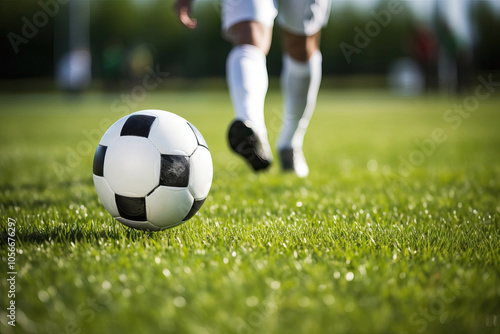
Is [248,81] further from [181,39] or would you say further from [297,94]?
[181,39]

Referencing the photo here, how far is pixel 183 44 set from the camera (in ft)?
145

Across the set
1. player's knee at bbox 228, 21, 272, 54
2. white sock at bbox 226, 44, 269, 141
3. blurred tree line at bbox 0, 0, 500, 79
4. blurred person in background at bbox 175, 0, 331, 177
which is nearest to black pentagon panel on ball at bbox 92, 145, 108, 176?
blurred person in background at bbox 175, 0, 331, 177

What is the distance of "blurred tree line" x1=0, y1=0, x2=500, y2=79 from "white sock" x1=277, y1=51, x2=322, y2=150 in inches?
1463

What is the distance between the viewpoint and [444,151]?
19.5 feet

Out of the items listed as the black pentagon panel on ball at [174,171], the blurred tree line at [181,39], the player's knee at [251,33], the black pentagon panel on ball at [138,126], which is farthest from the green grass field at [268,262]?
the blurred tree line at [181,39]

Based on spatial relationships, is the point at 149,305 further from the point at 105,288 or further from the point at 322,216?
the point at 322,216

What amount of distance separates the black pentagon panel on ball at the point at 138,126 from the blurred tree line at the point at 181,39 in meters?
38.6

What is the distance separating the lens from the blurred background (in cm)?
3428

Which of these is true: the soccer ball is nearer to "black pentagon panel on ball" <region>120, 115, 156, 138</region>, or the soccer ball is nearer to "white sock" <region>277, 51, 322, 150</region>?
"black pentagon panel on ball" <region>120, 115, 156, 138</region>

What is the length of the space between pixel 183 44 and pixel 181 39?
60 centimetres

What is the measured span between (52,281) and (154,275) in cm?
33

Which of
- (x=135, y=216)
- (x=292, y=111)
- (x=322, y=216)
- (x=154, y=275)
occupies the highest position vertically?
(x=154, y=275)

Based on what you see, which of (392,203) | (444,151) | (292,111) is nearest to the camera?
(392,203)

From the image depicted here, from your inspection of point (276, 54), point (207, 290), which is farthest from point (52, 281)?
point (276, 54)
